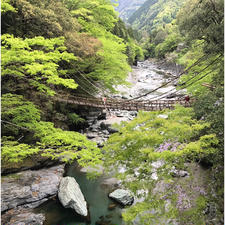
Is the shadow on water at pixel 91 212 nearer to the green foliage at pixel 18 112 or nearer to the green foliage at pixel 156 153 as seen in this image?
the green foliage at pixel 156 153

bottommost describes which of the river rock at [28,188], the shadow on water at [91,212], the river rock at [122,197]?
the shadow on water at [91,212]

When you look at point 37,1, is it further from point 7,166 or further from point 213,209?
point 213,209

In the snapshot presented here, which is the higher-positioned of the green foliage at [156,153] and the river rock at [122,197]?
the green foliage at [156,153]

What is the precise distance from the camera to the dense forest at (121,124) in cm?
332

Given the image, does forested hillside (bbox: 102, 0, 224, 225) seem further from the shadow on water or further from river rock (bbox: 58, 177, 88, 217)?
river rock (bbox: 58, 177, 88, 217)

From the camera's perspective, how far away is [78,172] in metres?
7.43

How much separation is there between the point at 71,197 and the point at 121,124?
115 inches

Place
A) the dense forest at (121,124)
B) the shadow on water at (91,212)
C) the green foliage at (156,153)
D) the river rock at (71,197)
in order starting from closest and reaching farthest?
the green foliage at (156,153) → the dense forest at (121,124) → the shadow on water at (91,212) → the river rock at (71,197)

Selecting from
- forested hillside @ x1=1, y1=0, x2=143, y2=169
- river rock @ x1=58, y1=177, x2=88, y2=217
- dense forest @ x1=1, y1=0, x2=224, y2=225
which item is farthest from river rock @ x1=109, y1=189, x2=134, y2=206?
forested hillside @ x1=1, y1=0, x2=143, y2=169

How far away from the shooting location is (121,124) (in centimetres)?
452

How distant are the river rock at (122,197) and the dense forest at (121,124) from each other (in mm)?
507

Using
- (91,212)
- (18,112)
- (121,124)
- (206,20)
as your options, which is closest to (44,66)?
(18,112)

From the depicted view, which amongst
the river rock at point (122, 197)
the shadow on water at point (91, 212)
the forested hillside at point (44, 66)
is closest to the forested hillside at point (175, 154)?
the forested hillside at point (44, 66)

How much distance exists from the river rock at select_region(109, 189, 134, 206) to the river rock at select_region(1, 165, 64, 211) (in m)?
2.02
